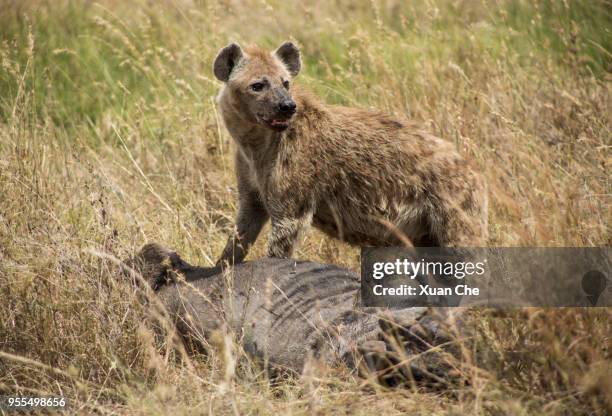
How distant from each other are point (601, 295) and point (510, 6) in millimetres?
5505

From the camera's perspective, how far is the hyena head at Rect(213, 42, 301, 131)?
17.6ft

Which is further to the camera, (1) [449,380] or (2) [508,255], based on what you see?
(2) [508,255]

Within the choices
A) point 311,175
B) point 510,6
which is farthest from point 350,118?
point 510,6

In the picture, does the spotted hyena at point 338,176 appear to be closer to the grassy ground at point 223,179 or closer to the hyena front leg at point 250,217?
the hyena front leg at point 250,217

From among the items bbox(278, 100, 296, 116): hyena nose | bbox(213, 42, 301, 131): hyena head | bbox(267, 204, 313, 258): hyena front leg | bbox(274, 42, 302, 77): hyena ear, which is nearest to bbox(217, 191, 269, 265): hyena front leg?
bbox(267, 204, 313, 258): hyena front leg

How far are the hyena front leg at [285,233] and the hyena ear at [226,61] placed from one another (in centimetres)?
110

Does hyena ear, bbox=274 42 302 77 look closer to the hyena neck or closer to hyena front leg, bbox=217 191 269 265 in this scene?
the hyena neck

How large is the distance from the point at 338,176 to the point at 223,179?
162 centimetres

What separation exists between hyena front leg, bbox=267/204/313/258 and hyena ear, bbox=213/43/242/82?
110 centimetres

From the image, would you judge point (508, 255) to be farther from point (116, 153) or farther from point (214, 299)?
point (116, 153)

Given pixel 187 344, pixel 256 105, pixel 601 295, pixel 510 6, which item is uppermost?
pixel 510 6

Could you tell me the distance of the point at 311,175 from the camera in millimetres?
5477

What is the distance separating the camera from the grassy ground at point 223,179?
3732 millimetres

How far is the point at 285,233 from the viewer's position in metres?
5.36
